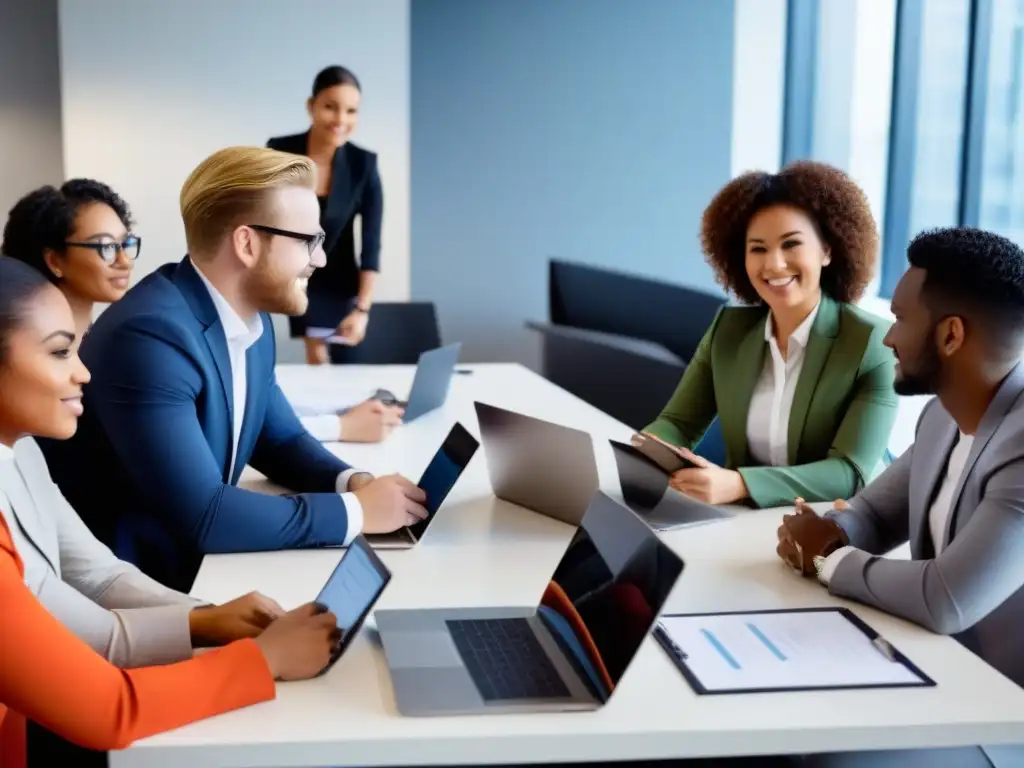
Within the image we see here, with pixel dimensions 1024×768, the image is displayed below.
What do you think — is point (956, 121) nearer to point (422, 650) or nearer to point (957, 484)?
point (957, 484)

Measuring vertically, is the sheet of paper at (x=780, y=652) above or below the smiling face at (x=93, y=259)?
below

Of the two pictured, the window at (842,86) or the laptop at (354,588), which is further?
the window at (842,86)

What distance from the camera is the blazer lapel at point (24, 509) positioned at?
1.44 m

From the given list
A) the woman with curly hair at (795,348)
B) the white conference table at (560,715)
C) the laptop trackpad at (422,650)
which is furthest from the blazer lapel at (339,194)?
the laptop trackpad at (422,650)

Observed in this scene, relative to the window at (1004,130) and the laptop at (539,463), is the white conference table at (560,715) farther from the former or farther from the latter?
the window at (1004,130)

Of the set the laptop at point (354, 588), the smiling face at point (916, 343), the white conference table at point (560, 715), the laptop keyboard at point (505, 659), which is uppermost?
the smiling face at point (916, 343)

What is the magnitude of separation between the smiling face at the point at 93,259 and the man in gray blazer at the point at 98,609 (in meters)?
1.49

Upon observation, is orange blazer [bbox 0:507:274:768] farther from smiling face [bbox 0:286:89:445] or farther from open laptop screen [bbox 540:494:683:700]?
open laptop screen [bbox 540:494:683:700]

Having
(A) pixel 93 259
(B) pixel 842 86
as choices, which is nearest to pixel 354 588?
(A) pixel 93 259

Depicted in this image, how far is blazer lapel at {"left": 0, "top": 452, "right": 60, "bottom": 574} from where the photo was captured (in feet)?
4.72

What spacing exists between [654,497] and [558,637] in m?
0.68

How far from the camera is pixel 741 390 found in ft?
8.61

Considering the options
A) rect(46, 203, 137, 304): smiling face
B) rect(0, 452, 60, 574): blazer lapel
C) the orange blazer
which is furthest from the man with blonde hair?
rect(46, 203, 137, 304): smiling face

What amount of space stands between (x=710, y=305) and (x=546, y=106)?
2.09 metres
